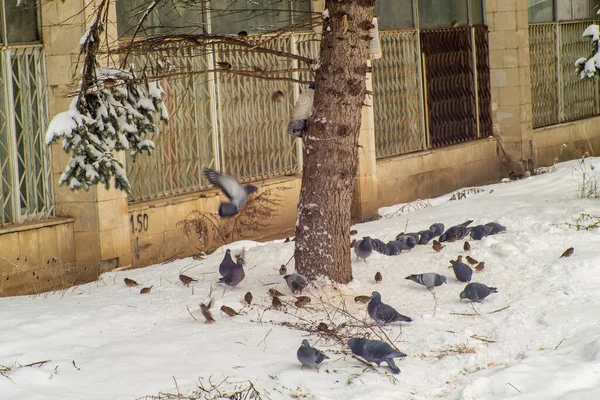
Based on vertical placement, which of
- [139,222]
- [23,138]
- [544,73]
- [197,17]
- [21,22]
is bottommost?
[139,222]

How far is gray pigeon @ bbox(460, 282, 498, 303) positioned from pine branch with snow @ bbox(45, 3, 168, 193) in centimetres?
292

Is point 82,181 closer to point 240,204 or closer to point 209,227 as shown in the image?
point 240,204

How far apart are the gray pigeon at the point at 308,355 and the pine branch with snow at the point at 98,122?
9.19 ft

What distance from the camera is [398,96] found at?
567 inches

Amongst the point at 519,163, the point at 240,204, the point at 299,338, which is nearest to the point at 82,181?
the point at 240,204

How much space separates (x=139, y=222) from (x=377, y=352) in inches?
196

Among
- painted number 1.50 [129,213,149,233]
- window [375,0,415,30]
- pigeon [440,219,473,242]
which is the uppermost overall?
window [375,0,415,30]

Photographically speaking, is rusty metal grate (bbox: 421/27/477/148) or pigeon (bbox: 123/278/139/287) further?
rusty metal grate (bbox: 421/27/477/148)

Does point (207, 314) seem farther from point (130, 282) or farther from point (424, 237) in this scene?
point (424, 237)

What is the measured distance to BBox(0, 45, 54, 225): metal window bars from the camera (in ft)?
30.0

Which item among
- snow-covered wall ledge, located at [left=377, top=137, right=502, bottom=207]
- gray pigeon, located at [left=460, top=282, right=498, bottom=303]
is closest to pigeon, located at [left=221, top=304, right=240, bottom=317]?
gray pigeon, located at [left=460, top=282, right=498, bottom=303]

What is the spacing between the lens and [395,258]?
8.48m

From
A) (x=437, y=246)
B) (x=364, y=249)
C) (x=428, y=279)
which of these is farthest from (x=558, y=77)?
(x=428, y=279)

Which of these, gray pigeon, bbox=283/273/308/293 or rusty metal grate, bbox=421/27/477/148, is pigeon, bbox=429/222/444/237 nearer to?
gray pigeon, bbox=283/273/308/293
